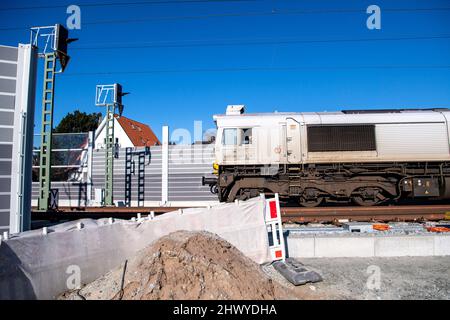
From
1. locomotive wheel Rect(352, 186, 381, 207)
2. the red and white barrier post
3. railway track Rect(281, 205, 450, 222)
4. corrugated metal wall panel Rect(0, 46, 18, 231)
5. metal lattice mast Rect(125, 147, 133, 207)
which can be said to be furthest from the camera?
metal lattice mast Rect(125, 147, 133, 207)

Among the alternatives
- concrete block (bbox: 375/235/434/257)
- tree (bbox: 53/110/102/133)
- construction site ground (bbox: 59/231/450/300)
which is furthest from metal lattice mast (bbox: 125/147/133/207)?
tree (bbox: 53/110/102/133)

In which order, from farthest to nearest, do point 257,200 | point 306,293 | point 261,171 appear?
point 261,171, point 257,200, point 306,293

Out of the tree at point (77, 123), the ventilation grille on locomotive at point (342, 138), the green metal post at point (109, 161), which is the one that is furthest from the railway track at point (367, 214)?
the tree at point (77, 123)

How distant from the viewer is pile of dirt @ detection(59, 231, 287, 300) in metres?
3.30

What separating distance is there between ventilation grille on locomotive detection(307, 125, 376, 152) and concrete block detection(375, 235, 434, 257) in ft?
13.7

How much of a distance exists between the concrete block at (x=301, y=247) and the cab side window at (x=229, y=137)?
4.69 meters

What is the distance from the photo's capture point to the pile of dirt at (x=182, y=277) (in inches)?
130

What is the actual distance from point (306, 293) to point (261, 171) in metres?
5.55

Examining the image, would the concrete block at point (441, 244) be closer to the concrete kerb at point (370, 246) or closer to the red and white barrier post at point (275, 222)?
the concrete kerb at point (370, 246)

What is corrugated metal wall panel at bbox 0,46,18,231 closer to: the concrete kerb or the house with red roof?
the concrete kerb

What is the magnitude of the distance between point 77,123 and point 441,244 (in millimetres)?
55985

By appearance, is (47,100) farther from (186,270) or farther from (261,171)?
(186,270)

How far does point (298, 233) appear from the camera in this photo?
6051 mm
